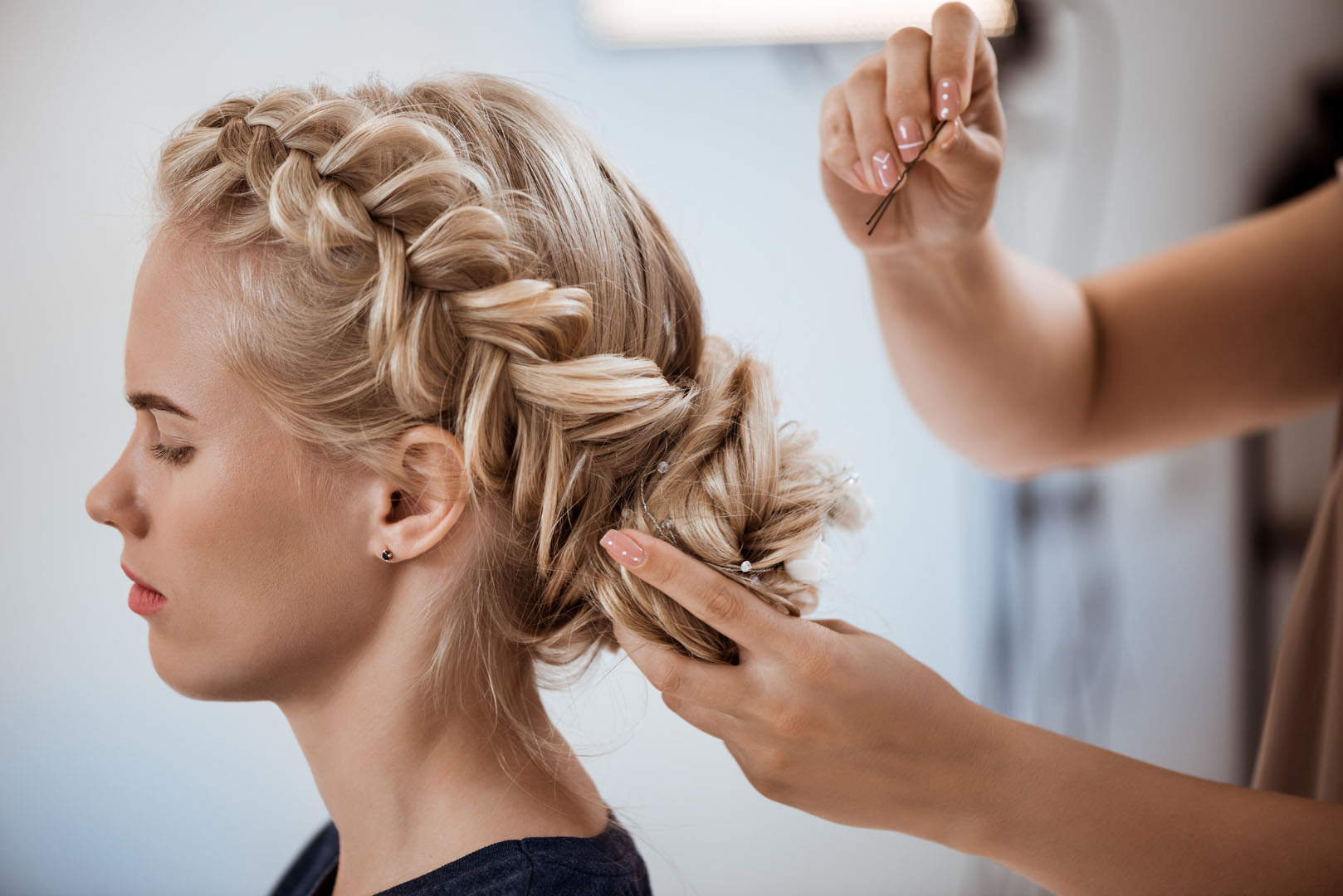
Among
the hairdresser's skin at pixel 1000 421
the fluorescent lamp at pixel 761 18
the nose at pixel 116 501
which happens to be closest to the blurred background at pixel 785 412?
the fluorescent lamp at pixel 761 18

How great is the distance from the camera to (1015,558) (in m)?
2.08

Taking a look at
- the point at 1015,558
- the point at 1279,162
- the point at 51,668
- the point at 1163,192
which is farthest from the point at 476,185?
the point at 1279,162

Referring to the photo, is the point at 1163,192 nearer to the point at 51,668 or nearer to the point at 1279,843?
the point at 1279,843

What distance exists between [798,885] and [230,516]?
164 centimetres

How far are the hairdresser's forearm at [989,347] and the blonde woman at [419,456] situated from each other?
39 centimetres

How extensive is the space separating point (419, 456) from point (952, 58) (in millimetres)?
591

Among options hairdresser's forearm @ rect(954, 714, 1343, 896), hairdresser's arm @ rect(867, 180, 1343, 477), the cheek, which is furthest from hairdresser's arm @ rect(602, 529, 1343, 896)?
hairdresser's arm @ rect(867, 180, 1343, 477)

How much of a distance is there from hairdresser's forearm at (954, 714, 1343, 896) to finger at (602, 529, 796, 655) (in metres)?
0.20

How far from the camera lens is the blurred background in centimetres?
151

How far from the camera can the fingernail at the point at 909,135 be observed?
0.84 m

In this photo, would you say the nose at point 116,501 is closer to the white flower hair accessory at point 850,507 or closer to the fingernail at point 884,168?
the white flower hair accessory at point 850,507

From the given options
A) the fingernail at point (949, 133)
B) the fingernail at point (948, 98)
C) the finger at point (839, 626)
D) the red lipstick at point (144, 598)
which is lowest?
the red lipstick at point (144, 598)

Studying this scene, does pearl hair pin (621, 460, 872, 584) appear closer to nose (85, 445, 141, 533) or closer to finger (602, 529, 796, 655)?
→ finger (602, 529, 796, 655)

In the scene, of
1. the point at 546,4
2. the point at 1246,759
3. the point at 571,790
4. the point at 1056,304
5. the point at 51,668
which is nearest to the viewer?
the point at 571,790
